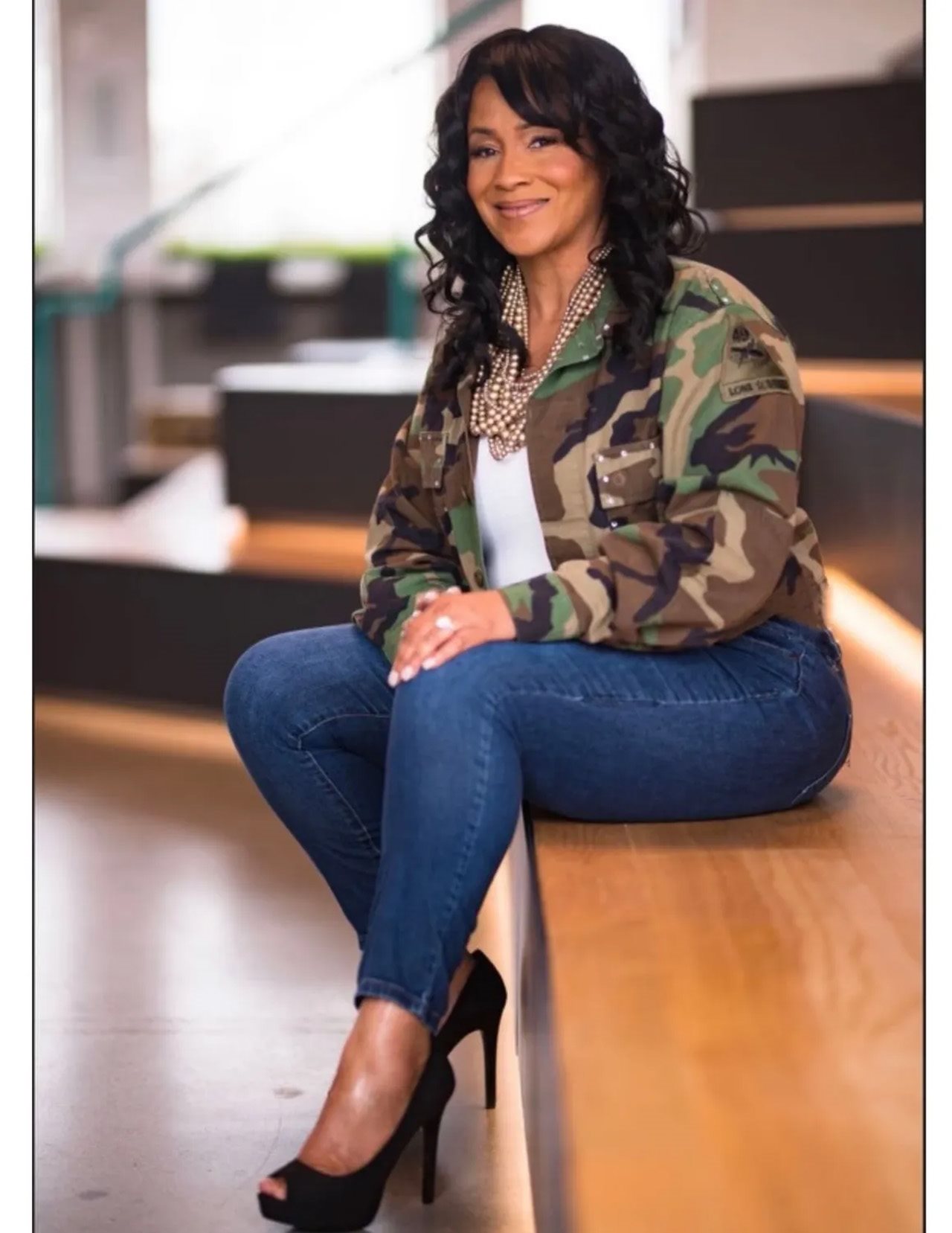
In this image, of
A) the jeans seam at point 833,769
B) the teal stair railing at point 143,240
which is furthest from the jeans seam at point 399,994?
the teal stair railing at point 143,240

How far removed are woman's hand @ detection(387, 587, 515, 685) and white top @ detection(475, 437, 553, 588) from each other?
0.15 meters

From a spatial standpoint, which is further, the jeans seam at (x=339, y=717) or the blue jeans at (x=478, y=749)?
the jeans seam at (x=339, y=717)

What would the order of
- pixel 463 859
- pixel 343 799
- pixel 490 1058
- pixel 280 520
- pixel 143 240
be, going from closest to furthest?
pixel 463 859 → pixel 343 799 → pixel 490 1058 → pixel 280 520 → pixel 143 240

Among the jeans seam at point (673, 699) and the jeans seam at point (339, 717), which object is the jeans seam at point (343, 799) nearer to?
the jeans seam at point (339, 717)

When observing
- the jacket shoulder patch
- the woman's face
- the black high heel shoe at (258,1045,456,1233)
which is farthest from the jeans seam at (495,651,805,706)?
the woman's face

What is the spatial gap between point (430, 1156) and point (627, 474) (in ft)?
2.19

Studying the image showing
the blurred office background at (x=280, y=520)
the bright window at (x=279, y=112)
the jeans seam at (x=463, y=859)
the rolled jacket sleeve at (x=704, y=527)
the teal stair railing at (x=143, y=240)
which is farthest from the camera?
the bright window at (x=279, y=112)

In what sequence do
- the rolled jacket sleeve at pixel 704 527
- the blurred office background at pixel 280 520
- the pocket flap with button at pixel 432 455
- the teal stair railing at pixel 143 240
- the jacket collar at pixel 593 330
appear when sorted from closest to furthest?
1. the rolled jacket sleeve at pixel 704 527
2. the jacket collar at pixel 593 330
3. the pocket flap with button at pixel 432 455
4. the blurred office background at pixel 280 520
5. the teal stair railing at pixel 143 240

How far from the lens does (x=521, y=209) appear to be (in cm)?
177

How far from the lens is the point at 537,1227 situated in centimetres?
153

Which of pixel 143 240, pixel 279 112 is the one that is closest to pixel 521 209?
pixel 143 240

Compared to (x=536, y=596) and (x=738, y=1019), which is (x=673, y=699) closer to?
(x=536, y=596)

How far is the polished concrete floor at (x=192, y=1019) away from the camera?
1782 mm

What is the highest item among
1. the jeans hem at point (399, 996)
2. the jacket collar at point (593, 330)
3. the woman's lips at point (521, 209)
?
the woman's lips at point (521, 209)
